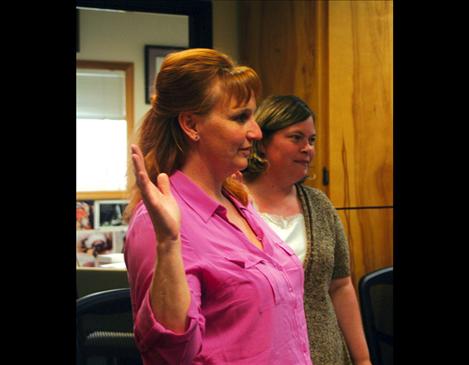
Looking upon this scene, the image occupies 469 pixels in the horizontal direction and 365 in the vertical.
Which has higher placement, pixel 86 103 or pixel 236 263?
pixel 86 103

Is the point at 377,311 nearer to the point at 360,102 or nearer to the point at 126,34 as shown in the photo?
the point at 360,102

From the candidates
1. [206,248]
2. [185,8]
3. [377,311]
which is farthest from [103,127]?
[206,248]

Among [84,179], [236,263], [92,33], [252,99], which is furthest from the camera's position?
[84,179]

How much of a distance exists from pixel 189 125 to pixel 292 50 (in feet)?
6.53

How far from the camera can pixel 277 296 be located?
3.85ft

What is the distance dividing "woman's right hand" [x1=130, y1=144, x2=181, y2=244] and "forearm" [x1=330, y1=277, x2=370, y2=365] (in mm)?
1108

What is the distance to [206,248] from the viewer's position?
3.72ft

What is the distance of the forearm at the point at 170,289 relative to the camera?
0.96 m

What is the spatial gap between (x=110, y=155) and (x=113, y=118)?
0.27 meters
